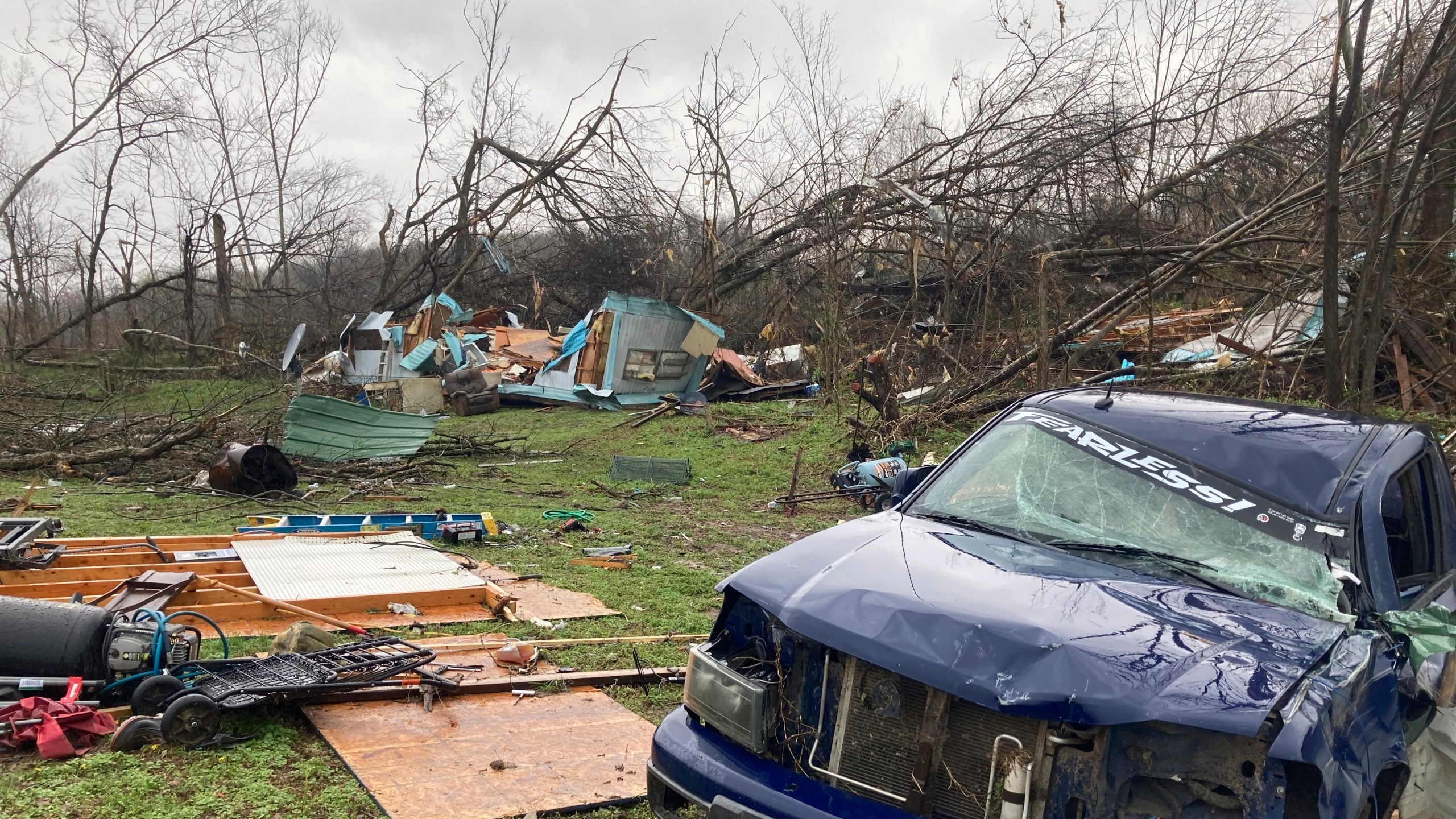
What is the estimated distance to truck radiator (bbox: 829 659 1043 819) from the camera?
2.41 m

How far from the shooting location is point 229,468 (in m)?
10.9

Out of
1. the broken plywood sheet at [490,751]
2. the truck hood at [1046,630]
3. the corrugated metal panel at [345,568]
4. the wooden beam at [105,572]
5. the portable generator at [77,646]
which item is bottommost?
the broken plywood sheet at [490,751]

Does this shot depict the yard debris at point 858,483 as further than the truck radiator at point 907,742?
Yes

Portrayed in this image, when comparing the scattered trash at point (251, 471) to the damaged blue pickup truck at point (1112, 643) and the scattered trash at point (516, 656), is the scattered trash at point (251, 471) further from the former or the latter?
the damaged blue pickup truck at point (1112, 643)

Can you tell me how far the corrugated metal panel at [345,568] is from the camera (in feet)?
20.1

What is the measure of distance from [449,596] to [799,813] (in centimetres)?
430

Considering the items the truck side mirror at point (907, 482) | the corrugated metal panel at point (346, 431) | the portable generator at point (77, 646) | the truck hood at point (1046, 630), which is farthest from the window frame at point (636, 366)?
the truck hood at point (1046, 630)

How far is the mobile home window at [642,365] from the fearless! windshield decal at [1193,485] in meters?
18.7

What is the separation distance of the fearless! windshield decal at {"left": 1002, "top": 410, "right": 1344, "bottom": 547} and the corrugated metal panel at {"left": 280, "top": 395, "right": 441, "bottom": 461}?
38.7 ft

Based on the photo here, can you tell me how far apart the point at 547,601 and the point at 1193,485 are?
4.52 m

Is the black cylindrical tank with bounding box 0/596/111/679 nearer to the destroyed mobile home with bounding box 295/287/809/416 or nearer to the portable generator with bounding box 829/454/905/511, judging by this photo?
the portable generator with bounding box 829/454/905/511

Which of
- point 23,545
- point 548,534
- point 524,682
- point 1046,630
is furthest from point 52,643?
point 548,534

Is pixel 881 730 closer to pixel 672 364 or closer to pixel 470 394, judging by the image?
pixel 672 364

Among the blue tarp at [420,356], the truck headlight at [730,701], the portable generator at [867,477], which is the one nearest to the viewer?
the truck headlight at [730,701]
